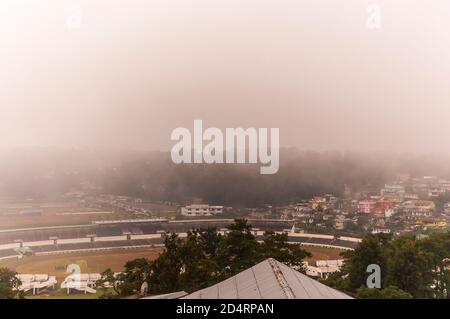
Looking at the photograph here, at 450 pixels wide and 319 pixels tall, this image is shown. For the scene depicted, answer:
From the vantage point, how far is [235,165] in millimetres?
8031

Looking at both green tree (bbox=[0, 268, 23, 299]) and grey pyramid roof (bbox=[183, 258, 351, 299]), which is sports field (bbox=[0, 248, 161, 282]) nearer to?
green tree (bbox=[0, 268, 23, 299])

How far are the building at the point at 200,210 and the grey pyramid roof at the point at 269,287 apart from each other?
3713 millimetres

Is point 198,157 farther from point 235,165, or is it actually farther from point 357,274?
point 357,274

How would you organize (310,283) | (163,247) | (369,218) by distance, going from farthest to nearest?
(369,218) < (163,247) < (310,283)

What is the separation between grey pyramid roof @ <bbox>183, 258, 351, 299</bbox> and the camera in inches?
167

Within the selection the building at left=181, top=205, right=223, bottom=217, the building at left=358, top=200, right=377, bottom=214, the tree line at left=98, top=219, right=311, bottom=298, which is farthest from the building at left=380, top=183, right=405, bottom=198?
the building at left=181, top=205, right=223, bottom=217

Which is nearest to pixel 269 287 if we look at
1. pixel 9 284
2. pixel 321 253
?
pixel 321 253

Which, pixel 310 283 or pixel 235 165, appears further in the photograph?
pixel 235 165

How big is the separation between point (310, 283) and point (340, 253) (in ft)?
12.7

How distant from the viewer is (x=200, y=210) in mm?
8641

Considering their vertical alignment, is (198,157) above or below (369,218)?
above

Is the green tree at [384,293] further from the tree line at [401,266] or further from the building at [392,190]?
the building at [392,190]

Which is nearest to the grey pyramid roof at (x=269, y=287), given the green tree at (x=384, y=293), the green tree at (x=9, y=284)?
the green tree at (x=384, y=293)
